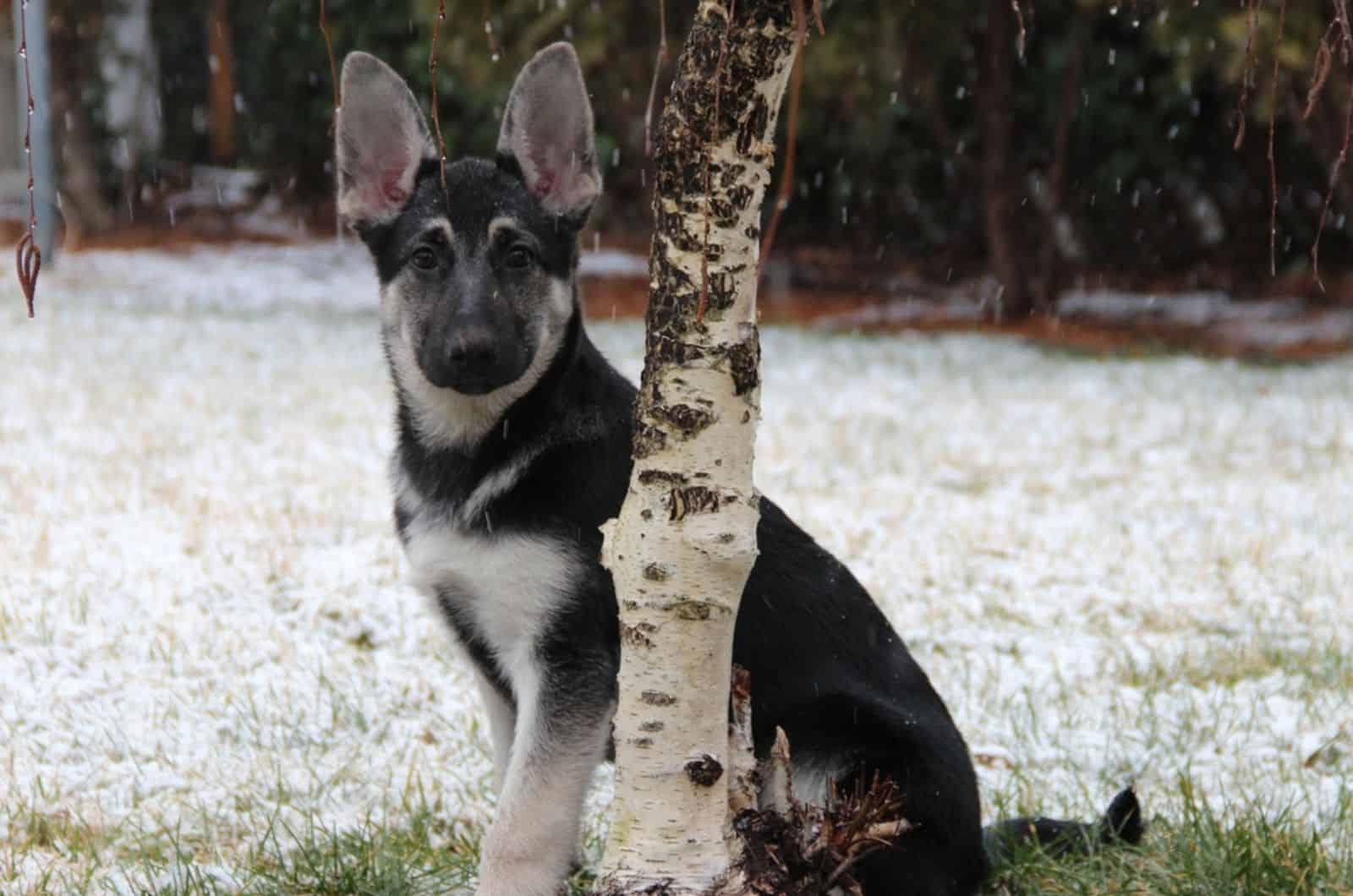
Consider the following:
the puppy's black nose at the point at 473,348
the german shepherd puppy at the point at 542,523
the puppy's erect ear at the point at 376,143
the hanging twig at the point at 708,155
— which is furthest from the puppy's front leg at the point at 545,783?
the puppy's erect ear at the point at 376,143

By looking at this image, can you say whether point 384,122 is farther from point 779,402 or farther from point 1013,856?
point 779,402

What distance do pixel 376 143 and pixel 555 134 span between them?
51cm

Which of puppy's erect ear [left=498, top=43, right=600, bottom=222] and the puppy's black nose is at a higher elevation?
puppy's erect ear [left=498, top=43, right=600, bottom=222]

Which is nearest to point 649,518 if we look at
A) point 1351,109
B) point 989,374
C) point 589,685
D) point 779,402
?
point 589,685

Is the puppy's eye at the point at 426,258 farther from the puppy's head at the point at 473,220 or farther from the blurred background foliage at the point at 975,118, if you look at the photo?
the blurred background foliage at the point at 975,118

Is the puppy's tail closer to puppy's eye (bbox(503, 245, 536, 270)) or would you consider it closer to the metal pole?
puppy's eye (bbox(503, 245, 536, 270))

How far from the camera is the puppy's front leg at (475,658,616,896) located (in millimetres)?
3547

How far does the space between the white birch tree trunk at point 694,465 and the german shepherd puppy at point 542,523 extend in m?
0.44

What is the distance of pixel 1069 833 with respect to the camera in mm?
3998

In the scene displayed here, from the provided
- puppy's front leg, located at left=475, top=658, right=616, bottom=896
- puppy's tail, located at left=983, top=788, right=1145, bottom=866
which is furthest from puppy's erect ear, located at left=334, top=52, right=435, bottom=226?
puppy's tail, located at left=983, top=788, right=1145, bottom=866

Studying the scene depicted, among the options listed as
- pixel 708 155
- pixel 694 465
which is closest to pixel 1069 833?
pixel 694 465

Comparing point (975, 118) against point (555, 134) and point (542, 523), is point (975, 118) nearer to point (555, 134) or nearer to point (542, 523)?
point (555, 134)

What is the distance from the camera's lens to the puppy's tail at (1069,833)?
12.9 ft

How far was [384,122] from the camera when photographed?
13.4ft
